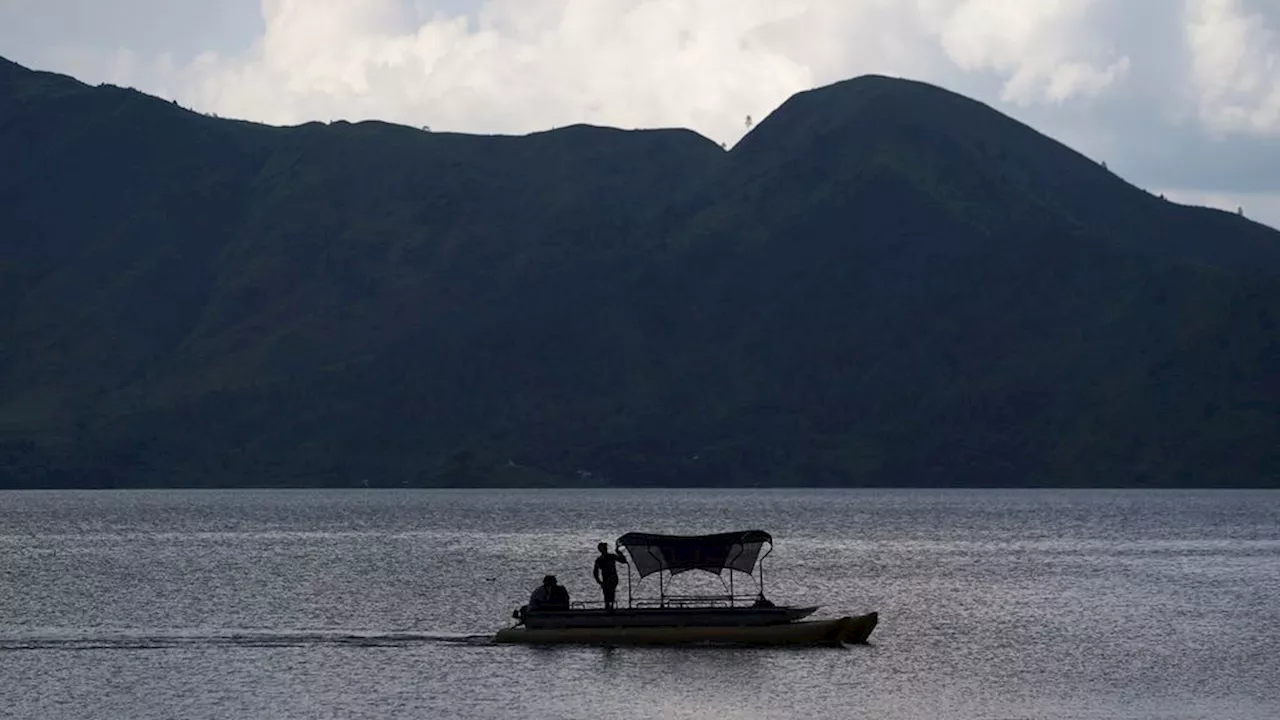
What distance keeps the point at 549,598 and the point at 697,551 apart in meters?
6.92

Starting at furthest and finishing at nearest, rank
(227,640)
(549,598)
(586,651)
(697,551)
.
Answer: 1. (227,640)
2. (697,551)
3. (549,598)
4. (586,651)

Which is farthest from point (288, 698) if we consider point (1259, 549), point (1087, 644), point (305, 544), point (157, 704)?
point (1259, 549)

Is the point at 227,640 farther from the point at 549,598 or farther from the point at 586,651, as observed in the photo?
the point at 586,651

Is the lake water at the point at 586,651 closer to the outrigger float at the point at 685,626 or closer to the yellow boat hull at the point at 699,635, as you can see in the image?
the yellow boat hull at the point at 699,635

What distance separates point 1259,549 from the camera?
183875 mm

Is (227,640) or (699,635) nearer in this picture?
(699,635)

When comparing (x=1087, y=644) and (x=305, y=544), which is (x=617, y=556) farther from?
(x=305, y=544)

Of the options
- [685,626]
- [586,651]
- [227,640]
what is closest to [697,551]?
[685,626]

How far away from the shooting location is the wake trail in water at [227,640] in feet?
290

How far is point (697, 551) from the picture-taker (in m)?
87.5

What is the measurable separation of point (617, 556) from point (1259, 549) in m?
113

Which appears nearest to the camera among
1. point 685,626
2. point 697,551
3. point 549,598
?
point 685,626

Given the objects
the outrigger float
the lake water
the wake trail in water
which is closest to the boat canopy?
the outrigger float

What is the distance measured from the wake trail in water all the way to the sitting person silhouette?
354cm
